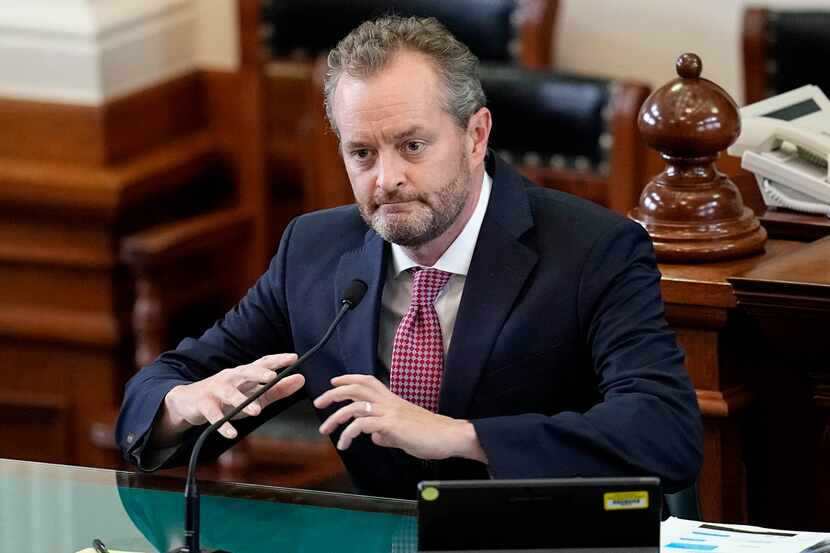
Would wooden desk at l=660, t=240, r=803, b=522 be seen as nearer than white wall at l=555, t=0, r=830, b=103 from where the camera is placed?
Yes

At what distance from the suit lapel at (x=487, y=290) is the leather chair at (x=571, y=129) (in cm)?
128

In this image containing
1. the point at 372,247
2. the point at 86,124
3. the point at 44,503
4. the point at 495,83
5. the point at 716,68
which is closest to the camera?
the point at 44,503

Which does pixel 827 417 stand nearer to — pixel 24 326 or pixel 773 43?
pixel 773 43

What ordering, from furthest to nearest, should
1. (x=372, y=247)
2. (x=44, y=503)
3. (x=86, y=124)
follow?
(x=86, y=124)
(x=372, y=247)
(x=44, y=503)

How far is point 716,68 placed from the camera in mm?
4316

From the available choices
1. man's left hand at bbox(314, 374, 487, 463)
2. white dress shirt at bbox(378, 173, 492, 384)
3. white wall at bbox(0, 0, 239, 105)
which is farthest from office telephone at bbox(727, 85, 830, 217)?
white wall at bbox(0, 0, 239, 105)

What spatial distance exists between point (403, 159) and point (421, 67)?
0.43 feet

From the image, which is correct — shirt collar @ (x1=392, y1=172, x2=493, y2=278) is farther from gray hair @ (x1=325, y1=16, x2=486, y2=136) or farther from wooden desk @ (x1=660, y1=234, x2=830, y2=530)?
wooden desk @ (x1=660, y1=234, x2=830, y2=530)

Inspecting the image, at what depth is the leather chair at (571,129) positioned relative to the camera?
3717mm

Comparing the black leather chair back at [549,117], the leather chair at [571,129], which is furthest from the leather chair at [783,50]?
the black leather chair back at [549,117]

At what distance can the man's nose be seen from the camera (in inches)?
91.7

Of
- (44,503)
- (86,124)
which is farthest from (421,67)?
(86,124)

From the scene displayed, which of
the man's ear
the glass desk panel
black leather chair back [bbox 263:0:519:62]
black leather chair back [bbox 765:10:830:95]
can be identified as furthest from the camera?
black leather chair back [bbox 263:0:519:62]

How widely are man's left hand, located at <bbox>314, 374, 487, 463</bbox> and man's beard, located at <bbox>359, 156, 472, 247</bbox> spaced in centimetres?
31
